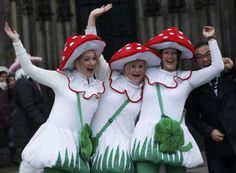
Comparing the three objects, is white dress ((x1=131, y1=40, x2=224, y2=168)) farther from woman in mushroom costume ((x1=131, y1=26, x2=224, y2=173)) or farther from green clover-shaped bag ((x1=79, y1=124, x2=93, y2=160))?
green clover-shaped bag ((x1=79, y1=124, x2=93, y2=160))

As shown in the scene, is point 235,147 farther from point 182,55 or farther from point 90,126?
point 90,126

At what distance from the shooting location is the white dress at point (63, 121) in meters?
3.79

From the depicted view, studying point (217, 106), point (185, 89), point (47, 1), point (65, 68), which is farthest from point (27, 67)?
point (47, 1)

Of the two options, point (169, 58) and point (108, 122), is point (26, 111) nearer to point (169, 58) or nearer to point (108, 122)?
point (108, 122)

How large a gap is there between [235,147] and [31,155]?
5.34 feet

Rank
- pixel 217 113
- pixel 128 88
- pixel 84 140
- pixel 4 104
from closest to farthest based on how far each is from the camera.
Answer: pixel 84 140 → pixel 128 88 → pixel 217 113 → pixel 4 104

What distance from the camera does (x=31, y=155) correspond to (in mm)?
3818

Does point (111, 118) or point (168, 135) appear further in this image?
point (111, 118)

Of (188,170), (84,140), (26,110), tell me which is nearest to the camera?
(84,140)

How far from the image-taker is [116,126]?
13.1 ft

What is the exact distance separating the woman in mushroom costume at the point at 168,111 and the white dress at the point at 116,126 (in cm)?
6

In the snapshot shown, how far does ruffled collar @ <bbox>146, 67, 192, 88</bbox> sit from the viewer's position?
4051mm

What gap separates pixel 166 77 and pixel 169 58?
0.53ft

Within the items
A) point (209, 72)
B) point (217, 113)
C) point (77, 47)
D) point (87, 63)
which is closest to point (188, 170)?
point (217, 113)
